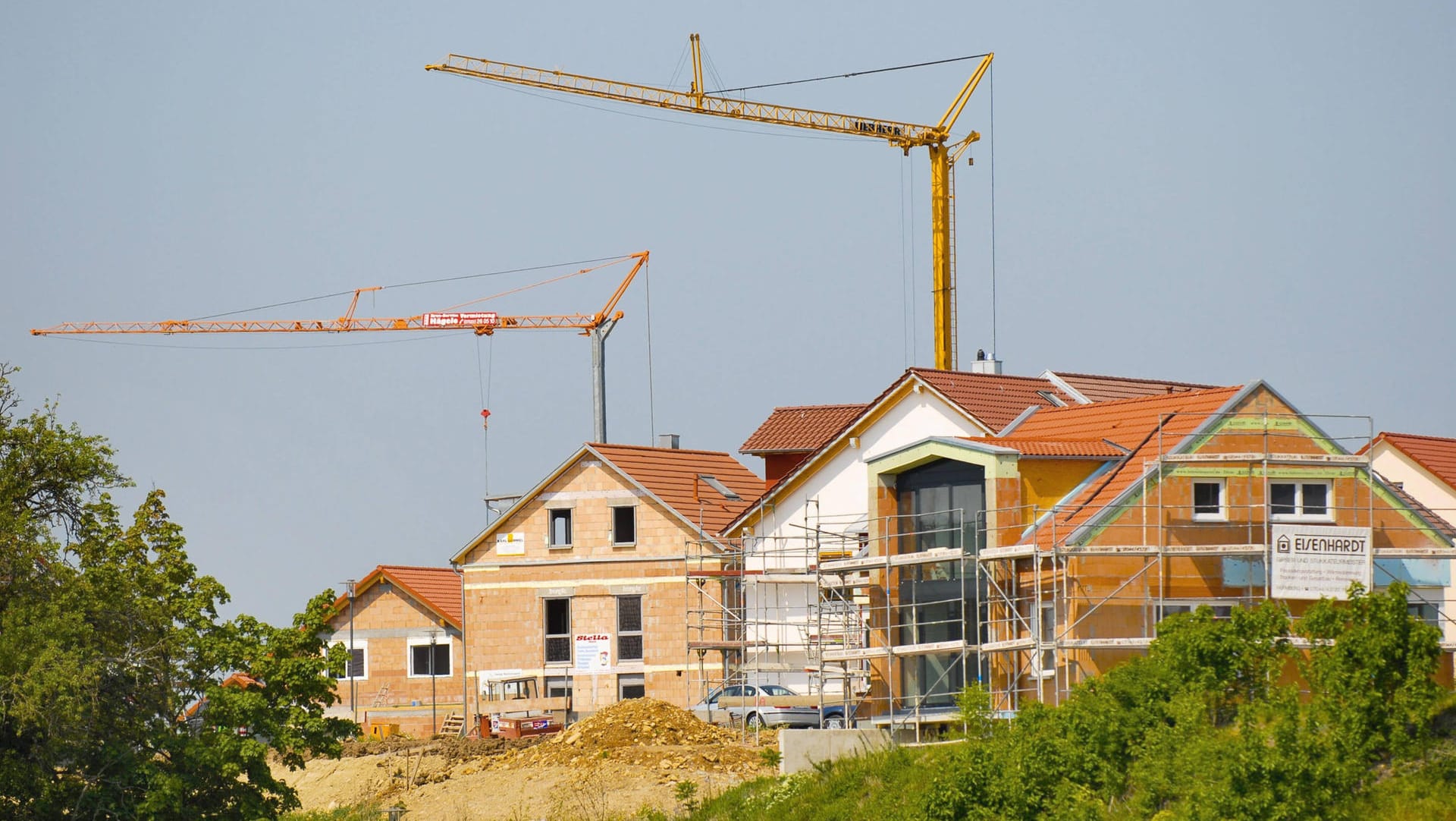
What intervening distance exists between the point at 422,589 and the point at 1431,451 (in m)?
30.8

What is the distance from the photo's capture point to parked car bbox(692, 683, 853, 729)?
146ft

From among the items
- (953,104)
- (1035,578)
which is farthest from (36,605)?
(953,104)

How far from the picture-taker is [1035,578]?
35.3 m

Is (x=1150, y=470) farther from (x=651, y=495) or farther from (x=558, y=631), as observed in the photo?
(x=558, y=631)

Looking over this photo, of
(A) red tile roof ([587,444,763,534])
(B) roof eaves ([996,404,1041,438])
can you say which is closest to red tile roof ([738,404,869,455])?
(A) red tile roof ([587,444,763,534])

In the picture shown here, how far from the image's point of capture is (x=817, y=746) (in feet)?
122

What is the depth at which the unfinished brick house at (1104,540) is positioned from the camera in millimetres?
35781

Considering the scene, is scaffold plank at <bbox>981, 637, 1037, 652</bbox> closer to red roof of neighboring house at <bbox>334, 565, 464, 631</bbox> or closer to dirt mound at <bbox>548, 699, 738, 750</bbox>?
dirt mound at <bbox>548, 699, 738, 750</bbox>

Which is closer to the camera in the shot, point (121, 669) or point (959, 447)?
point (121, 669)

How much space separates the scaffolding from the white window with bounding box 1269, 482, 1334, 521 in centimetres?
5

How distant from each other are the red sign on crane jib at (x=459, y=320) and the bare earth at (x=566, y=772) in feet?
240

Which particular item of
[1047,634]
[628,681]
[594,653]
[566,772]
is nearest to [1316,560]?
[1047,634]

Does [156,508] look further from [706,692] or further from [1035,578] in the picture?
[706,692]

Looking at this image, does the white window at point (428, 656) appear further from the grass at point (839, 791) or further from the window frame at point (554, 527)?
the grass at point (839, 791)
